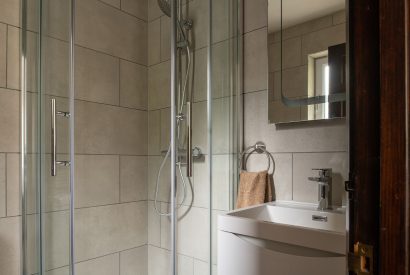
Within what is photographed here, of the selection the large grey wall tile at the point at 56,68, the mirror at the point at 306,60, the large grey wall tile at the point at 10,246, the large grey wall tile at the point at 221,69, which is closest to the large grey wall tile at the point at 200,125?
the large grey wall tile at the point at 221,69

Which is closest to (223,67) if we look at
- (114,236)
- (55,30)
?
(55,30)

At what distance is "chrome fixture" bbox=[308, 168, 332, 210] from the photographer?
55.6 inches

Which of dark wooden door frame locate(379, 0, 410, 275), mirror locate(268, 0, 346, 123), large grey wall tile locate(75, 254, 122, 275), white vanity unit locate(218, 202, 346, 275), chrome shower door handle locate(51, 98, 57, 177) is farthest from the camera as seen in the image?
large grey wall tile locate(75, 254, 122, 275)

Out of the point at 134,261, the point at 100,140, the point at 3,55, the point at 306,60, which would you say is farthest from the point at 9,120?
the point at 306,60

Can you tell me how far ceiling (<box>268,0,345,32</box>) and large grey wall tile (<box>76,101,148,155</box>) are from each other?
1.09 meters

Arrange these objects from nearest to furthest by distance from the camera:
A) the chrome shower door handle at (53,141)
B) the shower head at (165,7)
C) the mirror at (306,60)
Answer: the mirror at (306,60)
the chrome shower door handle at (53,141)
the shower head at (165,7)

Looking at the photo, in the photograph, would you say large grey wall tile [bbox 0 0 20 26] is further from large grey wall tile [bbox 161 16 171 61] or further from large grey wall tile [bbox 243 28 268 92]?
large grey wall tile [bbox 243 28 268 92]

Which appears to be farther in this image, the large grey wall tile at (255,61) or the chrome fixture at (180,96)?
the large grey wall tile at (255,61)

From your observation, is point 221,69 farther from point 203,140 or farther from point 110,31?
point 110,31

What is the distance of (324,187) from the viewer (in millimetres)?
1414

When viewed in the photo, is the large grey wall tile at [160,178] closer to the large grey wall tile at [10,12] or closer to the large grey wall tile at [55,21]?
the large grey wall tile at [55,21]

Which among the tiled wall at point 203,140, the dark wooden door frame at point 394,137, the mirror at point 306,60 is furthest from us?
the tiled wall at point 203,140

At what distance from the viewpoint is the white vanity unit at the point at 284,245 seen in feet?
3.36

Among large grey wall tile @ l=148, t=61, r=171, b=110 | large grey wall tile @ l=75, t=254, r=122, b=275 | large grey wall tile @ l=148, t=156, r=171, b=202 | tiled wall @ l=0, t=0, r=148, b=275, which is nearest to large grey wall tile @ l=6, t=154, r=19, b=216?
tiled wall @ l=0, t=0, r=148, b=275
